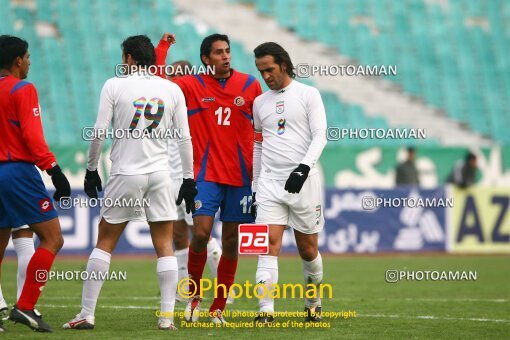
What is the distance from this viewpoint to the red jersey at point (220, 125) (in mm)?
8703

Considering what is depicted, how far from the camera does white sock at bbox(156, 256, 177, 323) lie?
791 cm

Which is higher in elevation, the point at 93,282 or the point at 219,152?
the point at 219,152

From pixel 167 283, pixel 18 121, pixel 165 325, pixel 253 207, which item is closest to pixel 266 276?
pixel 253 207

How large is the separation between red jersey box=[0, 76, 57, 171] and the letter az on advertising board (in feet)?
42.1

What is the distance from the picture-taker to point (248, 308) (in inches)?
390

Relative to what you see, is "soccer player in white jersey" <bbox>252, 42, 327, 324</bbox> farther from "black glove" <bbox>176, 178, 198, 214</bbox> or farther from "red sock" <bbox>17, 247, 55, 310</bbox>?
→ "red sock" <bbox>17, 247, 55, 310</bbox>

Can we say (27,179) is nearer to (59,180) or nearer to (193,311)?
(59,180)

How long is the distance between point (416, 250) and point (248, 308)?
31.6 feet

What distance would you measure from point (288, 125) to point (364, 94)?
15194 millimetres

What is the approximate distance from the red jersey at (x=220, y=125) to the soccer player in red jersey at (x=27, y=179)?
4.99ft

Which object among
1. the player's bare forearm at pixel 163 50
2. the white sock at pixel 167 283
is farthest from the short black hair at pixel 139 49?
the white sock at pixel 167 283

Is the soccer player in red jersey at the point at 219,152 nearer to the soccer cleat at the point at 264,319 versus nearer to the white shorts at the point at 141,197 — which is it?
the soccer cleat at the point at 264,319

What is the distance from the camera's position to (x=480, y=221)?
19281 millimetres

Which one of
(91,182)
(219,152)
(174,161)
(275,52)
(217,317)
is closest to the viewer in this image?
(91,182)
